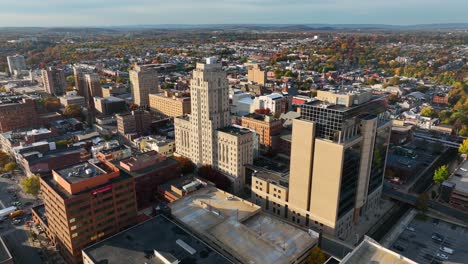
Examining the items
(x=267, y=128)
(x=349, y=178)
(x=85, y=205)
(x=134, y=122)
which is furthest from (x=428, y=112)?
(x=85, y=205)

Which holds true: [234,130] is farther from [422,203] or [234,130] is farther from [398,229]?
[422,203]

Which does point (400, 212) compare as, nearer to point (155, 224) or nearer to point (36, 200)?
point (155, 224)

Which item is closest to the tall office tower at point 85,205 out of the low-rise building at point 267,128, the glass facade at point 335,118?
the glass facade at point 335,118

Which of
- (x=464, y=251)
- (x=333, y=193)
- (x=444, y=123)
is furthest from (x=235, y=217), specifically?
(x=444, y=123)

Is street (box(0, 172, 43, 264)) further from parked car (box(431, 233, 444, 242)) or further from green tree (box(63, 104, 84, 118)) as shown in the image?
parked car (box(431, 233, 444, 242))

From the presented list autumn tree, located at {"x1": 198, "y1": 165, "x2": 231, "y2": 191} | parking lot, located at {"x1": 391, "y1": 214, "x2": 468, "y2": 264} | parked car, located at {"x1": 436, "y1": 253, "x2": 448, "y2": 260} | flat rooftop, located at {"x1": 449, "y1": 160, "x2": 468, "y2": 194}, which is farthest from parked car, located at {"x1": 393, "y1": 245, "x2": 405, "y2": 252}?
autumn tree, located at {"x1": 198, "y1": 165, "x2": 231, "y2": 191}

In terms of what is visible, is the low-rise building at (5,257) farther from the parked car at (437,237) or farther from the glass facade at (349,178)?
the parked car at (437,237)
